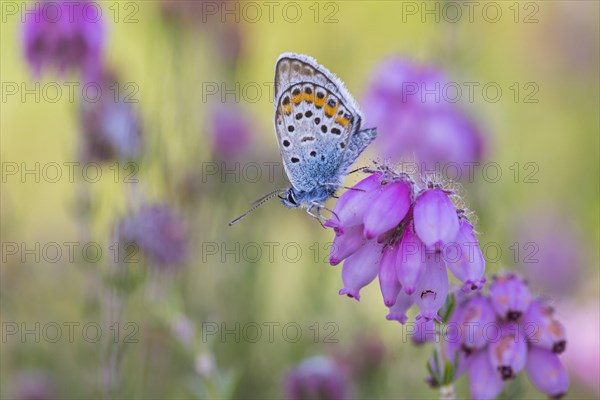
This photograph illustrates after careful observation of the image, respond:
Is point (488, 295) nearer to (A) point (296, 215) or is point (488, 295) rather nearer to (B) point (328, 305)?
(B) point (328, 305)

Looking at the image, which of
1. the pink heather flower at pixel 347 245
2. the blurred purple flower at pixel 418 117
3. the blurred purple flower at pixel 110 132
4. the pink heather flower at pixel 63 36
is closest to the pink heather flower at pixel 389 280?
the pink heather flower at pixel 347 245

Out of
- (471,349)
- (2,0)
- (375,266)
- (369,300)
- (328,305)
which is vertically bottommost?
(369,300)

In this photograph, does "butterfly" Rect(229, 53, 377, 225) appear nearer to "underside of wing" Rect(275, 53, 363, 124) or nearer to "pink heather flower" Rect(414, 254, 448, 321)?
"underside of wing" Rect(275, 53, 363, 124)

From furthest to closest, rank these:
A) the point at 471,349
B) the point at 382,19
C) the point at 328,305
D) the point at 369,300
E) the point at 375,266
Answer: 1. the point at 382,19
2. the point at 369,300
3. the point at 328,305
4. the point at 471,349
5. the point at 375,266

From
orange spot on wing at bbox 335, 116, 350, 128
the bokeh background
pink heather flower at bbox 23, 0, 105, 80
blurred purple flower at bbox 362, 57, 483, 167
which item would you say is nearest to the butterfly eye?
orange spot on wing at bbox 335, 116, 350, 128

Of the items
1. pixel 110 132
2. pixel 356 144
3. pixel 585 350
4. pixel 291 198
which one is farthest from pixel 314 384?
pixel 585 350

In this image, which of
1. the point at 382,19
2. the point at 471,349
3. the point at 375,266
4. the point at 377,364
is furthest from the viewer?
the point at 382,19

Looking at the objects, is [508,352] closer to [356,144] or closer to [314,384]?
[356,144]

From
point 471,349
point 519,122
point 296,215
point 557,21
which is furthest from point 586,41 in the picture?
point 471,349
